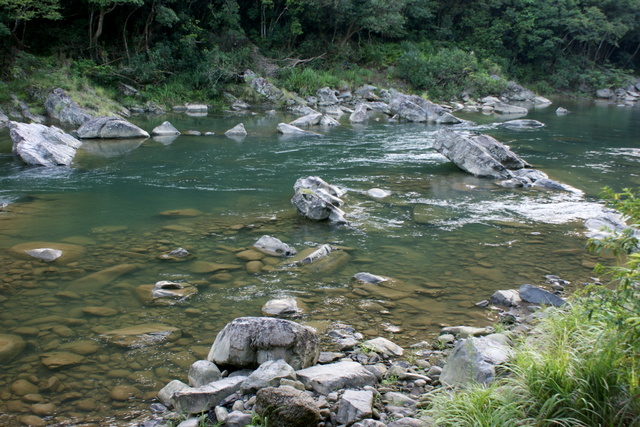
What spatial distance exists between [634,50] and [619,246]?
62.2 meters

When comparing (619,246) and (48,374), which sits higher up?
(619,246)

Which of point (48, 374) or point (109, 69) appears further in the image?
point (109, 69)

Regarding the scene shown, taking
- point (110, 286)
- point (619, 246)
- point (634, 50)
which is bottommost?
point (110, 286)

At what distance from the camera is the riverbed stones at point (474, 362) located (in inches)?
138

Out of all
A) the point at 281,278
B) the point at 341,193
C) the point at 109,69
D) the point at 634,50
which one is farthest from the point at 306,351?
the point at 634,50

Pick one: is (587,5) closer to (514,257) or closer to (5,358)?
(514,257)

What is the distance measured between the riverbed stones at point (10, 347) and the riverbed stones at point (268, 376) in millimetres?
2341

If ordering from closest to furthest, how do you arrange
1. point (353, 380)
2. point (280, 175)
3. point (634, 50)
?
point (353, 380), point (280, 175), point (634, 50)

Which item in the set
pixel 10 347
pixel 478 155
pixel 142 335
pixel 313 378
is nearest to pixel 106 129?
pixel 478 155

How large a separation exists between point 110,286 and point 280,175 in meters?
6.71

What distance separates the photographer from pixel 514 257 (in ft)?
24.0

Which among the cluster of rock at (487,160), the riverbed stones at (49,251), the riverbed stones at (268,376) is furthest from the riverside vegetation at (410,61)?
the cluster of rock at (487,160)

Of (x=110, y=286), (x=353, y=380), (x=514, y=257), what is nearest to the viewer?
(x=353, y=380)

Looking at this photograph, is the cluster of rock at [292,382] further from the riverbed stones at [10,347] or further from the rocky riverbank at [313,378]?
the riverbed stones at [10,347]
